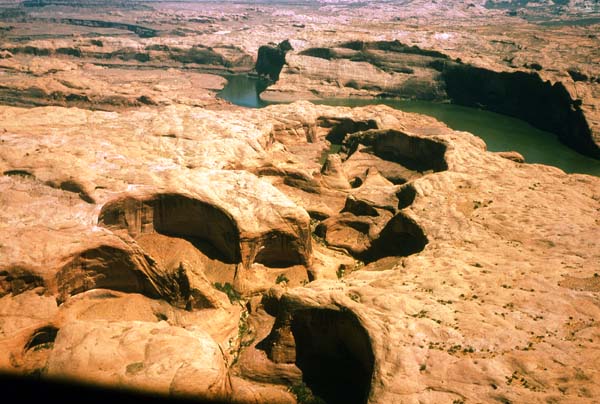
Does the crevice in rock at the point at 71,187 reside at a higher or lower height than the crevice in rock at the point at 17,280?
higher

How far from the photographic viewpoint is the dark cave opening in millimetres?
12750

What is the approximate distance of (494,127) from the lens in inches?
2383

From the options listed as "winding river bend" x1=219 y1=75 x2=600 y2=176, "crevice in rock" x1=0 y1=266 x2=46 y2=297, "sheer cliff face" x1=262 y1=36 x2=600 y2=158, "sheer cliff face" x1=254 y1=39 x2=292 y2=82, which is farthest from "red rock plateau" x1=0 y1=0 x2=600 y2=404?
"sheer cliff face" x1=254 y1=39 x2=292 y2=82

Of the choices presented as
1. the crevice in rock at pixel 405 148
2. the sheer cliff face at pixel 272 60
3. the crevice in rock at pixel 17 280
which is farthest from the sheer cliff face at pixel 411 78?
the crevice in rock at pixel 17 280

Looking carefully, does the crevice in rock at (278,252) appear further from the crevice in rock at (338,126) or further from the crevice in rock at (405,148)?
the crevice in rock at (338,126)

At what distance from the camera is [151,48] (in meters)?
97.3

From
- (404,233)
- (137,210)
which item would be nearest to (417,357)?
(404,233)

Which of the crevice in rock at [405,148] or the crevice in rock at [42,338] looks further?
the crevice in rock at [405,148]

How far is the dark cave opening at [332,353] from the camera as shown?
12.8 meters

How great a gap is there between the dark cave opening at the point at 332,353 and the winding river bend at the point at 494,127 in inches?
1559

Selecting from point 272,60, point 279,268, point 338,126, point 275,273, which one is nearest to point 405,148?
point 338,126

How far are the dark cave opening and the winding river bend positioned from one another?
39606 millimetres

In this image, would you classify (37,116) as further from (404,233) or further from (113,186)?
(404,233)

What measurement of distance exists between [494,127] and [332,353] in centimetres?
5479
